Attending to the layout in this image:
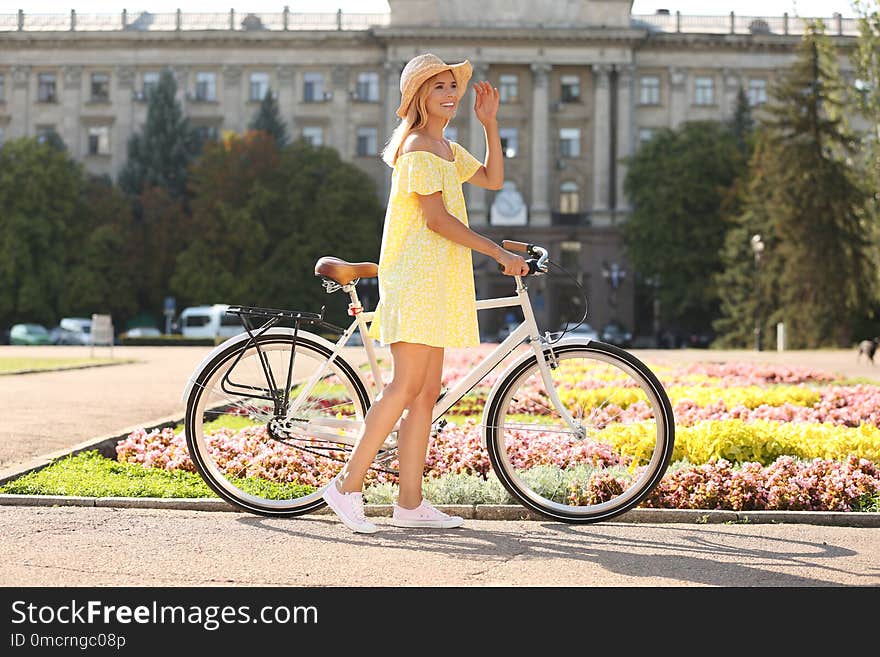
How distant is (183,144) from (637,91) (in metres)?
25.9

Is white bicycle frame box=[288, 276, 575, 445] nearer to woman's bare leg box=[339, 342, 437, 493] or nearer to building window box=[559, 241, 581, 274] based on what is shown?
woman's bare leg box=[339, 342, 437, 493]

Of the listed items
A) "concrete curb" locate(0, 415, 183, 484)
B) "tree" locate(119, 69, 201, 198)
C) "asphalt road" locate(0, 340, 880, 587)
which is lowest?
"asphalt road" locate(0, 340, 880, 587)

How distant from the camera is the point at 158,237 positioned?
67.4 m

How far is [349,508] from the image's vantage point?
611 cm

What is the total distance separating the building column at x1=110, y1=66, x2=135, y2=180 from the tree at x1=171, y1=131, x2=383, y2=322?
11.2 meters

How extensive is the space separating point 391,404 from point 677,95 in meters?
71.7

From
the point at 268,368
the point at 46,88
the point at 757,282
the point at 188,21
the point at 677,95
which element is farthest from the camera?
the point at 188,21

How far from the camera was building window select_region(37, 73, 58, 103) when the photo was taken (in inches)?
3041

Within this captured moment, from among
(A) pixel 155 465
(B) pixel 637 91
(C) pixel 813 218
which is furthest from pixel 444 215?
(B) pixel 637 91

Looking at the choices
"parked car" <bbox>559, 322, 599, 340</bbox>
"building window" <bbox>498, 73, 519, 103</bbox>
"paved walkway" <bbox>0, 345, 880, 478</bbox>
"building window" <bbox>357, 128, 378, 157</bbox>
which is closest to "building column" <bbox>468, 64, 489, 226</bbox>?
"building window" <bbox>498, 73, 519, 103</bbox>

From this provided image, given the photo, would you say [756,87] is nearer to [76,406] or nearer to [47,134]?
[47,134]

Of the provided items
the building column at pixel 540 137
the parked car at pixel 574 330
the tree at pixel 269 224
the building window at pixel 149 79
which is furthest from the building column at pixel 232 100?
the parked car at pixel 574 330

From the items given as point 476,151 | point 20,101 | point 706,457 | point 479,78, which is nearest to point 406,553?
point 706,457
